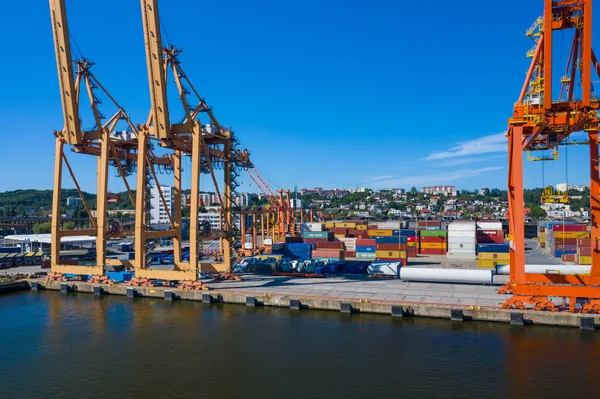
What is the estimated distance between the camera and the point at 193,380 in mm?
16062

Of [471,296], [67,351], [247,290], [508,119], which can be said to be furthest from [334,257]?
[67,351]

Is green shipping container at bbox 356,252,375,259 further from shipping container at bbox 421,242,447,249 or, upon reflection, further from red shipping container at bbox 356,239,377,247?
shipping container at bbox 421,242,447,249

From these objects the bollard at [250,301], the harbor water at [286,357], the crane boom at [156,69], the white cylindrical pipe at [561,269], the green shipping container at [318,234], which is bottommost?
the harbor water at [286,357]

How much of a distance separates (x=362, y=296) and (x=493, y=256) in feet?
59.6

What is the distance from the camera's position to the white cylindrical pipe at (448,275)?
29881 mm

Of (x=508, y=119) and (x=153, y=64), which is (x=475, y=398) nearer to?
(x=508, y=119)

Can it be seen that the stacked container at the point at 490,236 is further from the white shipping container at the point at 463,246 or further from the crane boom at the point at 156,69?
the crane boom at the point at 156,69

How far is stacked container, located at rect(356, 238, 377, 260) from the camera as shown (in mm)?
47062

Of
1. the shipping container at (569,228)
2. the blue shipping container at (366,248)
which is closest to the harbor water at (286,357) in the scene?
the blue shipping container at (366,248)

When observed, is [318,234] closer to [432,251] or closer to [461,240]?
[432,251]

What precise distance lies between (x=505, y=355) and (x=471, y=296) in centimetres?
912

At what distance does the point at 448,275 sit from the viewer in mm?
30531

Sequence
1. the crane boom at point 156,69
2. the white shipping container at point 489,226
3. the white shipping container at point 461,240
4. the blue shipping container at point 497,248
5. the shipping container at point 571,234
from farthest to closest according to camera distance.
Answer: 1. the white shipping container at point 489,226
2. the shipping container at point 571,234
3. the white shipping container at point 461,240
4. the blue shipping container at point 497,248
5. the crane boom at point 156,69

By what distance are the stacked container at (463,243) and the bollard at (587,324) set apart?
2601cm
